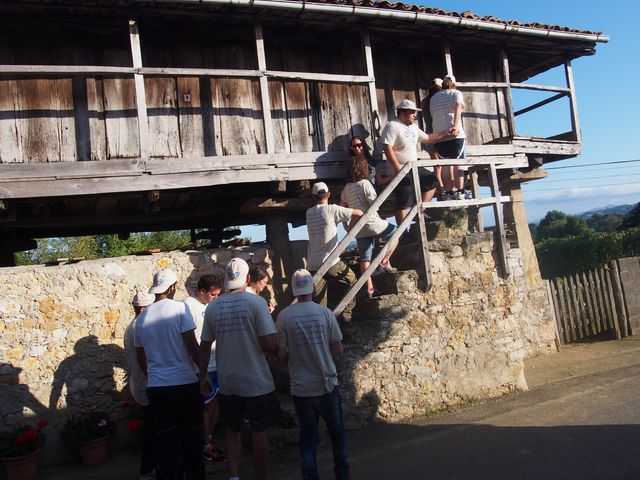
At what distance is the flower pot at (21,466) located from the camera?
5310mm

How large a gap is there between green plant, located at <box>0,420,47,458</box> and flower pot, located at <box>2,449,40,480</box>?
1.4 inches

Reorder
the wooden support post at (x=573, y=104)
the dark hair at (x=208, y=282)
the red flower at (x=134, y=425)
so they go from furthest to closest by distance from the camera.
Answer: the wooden support post at (x=573, y=104) → the red flower at (x=134, y=425) → the dark hair at (x=208, y=282)

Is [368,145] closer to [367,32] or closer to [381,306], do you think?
[367,32]

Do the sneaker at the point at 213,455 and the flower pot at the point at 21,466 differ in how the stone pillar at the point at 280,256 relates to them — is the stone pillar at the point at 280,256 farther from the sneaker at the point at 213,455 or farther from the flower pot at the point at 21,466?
the flower pot at the point at 21,466

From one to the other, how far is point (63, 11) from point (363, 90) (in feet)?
→ 13.1

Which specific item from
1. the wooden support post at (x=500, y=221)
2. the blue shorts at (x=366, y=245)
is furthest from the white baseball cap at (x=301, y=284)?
the wooden support post at (x=500, y=221)

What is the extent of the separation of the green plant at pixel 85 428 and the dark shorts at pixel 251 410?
7.61 feet

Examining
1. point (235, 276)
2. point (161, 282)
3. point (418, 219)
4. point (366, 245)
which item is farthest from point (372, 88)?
point (161, 282)

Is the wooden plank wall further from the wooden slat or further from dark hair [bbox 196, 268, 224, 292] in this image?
the wooden slat

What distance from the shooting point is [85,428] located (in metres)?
5.74

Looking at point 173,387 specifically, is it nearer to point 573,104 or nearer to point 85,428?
point 85,428

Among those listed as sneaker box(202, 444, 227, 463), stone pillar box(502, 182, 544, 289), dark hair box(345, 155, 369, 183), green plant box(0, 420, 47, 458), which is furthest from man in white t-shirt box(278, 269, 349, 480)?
stone pillar box(502, 182, 544, 289)

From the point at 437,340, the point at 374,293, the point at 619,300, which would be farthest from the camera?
the point at 619,300

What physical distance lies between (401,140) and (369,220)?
136 cm
